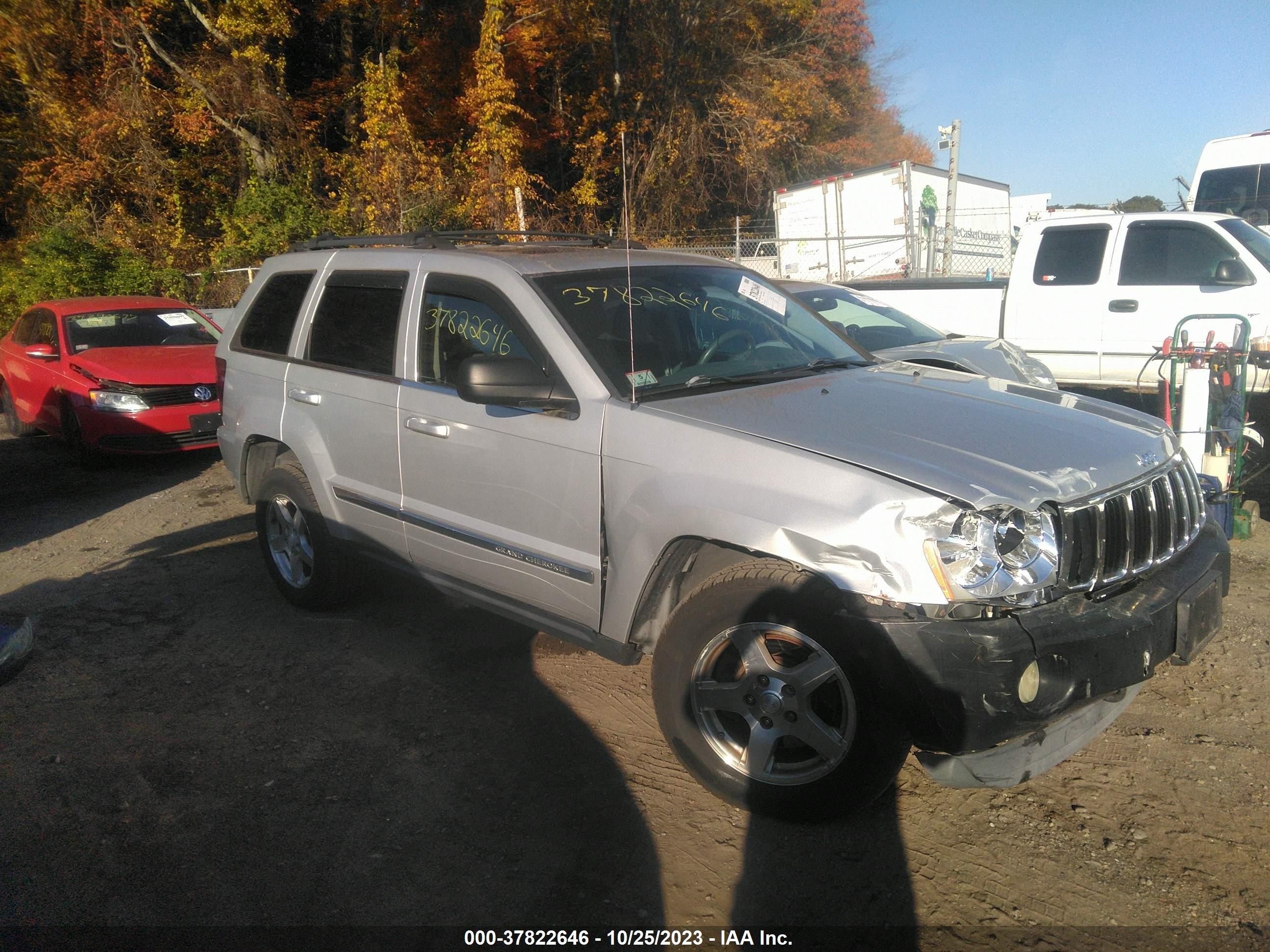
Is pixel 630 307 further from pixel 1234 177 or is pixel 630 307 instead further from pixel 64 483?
pixel 1234 177

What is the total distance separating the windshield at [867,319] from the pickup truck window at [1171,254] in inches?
86.5

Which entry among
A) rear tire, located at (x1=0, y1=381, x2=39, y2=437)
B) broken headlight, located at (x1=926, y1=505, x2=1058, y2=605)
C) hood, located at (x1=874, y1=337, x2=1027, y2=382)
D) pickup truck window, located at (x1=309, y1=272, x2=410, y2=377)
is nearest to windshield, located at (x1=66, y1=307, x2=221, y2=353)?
rear tire, located at (x1=0, y1=381, x2=39, y2=437)

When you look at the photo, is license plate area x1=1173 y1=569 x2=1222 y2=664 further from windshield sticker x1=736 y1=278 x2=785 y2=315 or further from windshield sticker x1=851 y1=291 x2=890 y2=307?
windshield sticker x1=851 y1=291 x2=890 y2=307

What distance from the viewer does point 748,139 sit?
22.4 meters

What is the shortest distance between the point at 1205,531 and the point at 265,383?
4.54 metres

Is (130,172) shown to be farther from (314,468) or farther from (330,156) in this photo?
(314,468)

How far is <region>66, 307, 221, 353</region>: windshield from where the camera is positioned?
394 inches

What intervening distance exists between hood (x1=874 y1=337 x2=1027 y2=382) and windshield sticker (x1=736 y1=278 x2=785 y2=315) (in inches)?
93.6

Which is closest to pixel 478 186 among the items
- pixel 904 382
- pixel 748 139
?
pixel 748 139

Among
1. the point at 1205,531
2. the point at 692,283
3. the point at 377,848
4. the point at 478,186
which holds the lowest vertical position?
the point at 377,848

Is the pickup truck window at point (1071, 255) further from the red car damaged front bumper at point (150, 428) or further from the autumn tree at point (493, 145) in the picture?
the autumn tree at point (493, 145)

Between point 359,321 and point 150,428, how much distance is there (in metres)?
5.63

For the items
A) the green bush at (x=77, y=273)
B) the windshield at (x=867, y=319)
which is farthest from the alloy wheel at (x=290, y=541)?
the green bush at (x=77, y=273)

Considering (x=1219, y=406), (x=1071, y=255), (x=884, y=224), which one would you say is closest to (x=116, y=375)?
(x=1071, y=255)
